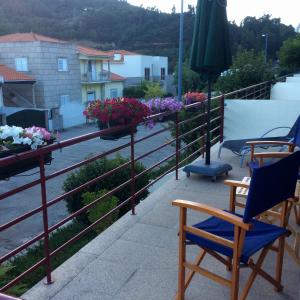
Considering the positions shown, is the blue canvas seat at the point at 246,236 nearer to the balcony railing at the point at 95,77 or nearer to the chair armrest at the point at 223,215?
the chair armrest at the point at 223,215

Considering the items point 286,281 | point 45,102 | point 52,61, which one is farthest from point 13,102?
point 286,281

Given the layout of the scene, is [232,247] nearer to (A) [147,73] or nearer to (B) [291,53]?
(B) [291,53]

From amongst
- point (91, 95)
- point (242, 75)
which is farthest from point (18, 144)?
point (91, 95)

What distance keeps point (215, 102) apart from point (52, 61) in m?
24.1

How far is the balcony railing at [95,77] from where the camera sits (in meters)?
33.1

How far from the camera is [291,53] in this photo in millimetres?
16312

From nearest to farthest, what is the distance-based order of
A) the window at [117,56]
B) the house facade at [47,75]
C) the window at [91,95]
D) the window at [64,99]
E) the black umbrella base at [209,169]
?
the black umbrella base at [209,169], the house facade at [47,75], the window at [64,99], the window at [91,95], the window at [117,56]

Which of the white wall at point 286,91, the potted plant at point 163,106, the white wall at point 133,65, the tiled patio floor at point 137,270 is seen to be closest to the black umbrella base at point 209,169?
the potted plant at point 163,106

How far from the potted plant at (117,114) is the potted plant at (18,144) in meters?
0.88

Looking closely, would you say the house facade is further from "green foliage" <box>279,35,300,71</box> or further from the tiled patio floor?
the tiled patio floor

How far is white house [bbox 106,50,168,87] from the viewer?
4172 centimetres

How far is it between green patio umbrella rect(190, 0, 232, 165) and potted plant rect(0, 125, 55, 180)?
2.52 metres

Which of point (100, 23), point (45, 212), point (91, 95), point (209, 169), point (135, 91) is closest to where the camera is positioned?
point (45, 212)

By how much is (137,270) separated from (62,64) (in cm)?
2977
